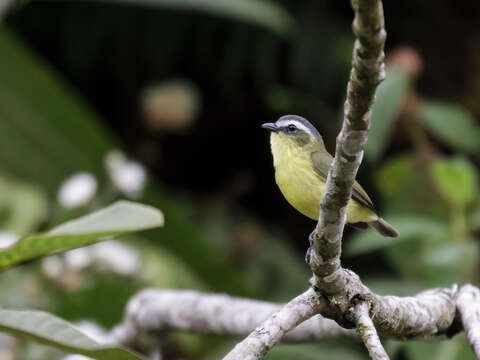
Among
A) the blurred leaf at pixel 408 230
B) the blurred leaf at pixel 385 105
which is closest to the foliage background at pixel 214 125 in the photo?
the blurred leaf at pixel 385 105

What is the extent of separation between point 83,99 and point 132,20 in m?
0.56

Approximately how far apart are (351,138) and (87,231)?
486 millimetres

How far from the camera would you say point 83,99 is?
4.65m

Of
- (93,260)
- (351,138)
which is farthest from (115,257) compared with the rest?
(351,138)

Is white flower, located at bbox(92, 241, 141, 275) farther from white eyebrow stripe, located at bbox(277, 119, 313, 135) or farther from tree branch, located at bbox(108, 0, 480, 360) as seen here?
white eyebrow stripe, located at bbox(277, 119, 313, 135)

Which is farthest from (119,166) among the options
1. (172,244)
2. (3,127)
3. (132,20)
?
(132,20)

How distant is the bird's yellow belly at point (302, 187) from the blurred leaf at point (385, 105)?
39.3 inches

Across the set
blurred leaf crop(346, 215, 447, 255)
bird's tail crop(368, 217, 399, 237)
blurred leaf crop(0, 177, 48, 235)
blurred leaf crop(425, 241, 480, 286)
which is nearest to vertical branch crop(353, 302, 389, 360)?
bird's tail crop(368, 217, 399, 237)

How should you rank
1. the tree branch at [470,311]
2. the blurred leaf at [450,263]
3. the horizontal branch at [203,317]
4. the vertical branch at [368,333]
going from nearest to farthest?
1. the vertical branch at [368,333]
2. the tree branch at [470,311]
3. the horizontal branch at [203,317]
4. the blurred leaf at [450,263]

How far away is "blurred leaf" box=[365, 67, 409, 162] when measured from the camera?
273cm

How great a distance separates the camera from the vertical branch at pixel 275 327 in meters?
1.13

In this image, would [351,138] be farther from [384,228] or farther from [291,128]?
[384,228]

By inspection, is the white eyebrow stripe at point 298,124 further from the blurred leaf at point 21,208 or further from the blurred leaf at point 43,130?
the blurred leaf at point 43,130

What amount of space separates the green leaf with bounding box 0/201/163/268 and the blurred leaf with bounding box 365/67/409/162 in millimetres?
1521
